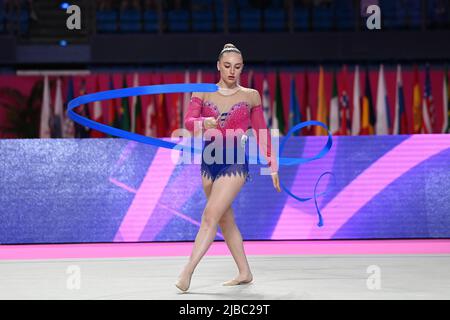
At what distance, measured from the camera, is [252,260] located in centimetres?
744

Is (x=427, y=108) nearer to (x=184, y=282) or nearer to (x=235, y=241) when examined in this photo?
(x=235, y=241)

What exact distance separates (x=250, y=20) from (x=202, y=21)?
48.3 inches

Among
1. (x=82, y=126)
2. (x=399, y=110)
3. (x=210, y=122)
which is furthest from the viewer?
(x=399, y=110)

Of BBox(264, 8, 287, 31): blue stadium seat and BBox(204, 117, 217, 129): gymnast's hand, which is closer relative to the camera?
BBox(204, 117, 217, 129): gymnast's hand

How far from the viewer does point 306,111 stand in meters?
19.4

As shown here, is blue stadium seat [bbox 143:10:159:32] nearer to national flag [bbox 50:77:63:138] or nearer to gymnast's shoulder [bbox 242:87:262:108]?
national flag [bbox 50:77:63:138]

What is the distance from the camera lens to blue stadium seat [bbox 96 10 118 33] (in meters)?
20.2

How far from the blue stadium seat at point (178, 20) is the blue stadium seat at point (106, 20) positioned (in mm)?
1382

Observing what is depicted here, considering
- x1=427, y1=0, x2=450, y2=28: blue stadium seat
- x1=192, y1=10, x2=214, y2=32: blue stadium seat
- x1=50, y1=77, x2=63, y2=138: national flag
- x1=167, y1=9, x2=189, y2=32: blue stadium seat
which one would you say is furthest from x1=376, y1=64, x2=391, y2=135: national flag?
x1=50, y1=77, x2=63, y2=138: national flag

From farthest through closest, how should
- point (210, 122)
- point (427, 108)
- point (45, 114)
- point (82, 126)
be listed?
point (45, 114), point (427, 108), point (82, 126), point (210, 122)

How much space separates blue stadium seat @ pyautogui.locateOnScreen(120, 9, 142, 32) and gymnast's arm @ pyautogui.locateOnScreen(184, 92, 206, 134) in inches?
594

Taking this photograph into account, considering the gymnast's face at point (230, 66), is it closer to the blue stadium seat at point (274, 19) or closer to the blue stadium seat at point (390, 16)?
the blue stadium seat at point (274, 19)

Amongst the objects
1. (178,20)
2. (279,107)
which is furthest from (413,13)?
(178,20)
